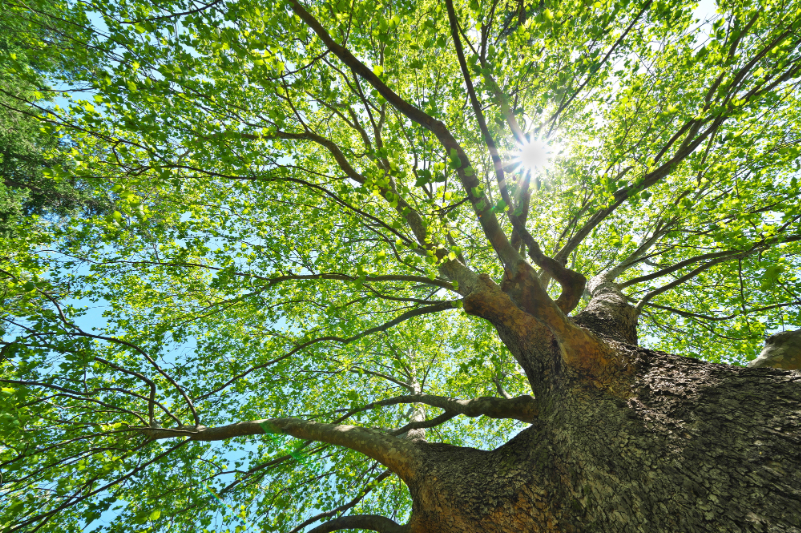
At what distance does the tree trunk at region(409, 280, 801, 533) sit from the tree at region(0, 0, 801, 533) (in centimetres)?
2

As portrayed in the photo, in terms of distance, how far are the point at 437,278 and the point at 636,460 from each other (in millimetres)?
4415

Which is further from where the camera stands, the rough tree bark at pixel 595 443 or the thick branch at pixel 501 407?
the thick branch at pixel 501 407

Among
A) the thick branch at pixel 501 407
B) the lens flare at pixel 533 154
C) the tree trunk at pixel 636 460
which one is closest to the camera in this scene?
the tree trunk at pixel 636 460

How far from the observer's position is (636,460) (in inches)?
70.9

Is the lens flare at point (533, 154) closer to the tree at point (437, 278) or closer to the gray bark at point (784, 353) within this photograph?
the tree at point (437, 278)

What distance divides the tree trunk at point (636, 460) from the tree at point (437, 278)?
0.6 inches

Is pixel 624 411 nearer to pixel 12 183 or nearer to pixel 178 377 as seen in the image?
pixel 178 377

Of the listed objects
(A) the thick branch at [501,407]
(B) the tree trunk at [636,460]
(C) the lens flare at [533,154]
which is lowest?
(B) the tree trunk at [636,460]

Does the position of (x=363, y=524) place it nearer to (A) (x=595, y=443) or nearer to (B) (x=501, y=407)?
(B) (x=501, y=407)

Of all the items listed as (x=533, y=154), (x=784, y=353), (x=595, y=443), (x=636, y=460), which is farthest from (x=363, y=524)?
(x=533, y=154)

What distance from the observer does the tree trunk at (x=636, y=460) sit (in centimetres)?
143

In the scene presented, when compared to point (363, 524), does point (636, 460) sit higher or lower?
lower

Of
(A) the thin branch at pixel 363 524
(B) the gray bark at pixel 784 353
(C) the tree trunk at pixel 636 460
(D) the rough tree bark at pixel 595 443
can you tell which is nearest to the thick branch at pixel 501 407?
(D) the rough tree bark at pixel 595 443

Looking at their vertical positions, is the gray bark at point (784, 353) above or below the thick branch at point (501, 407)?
below
